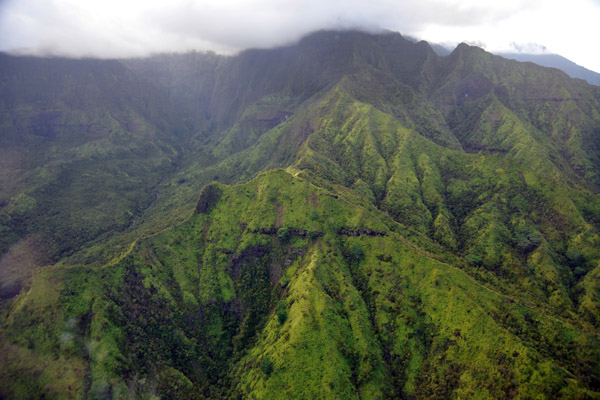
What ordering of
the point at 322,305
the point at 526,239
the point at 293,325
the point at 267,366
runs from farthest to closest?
the point at 526,239
the point at 322,305
the point at 293,325
the point at 267,366

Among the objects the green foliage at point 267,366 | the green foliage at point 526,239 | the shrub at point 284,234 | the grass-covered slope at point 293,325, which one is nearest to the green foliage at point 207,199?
the grass-covered slope at point 293,325

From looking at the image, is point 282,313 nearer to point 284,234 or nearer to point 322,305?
point 322,305

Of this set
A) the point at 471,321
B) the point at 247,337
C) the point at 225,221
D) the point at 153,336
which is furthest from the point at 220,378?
the point at 471,321

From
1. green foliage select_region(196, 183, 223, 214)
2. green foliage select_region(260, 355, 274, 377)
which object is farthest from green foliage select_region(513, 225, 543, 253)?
green foliage select_region(196, 183, 223, 214)

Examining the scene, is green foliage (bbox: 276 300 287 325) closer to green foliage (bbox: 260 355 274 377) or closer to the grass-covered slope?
the grass-covered slope

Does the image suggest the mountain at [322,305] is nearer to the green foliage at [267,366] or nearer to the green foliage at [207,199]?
the green foliage at [267,366]

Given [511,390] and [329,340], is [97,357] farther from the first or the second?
[511,390]

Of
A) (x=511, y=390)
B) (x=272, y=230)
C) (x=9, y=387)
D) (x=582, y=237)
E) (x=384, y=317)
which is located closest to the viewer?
(x=511, y=390)

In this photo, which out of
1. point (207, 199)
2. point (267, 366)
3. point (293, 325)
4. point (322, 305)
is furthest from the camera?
point (207, 199)

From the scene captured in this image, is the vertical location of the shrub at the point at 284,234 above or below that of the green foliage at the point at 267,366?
above

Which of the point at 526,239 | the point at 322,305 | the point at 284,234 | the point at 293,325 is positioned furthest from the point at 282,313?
the point at 526,239

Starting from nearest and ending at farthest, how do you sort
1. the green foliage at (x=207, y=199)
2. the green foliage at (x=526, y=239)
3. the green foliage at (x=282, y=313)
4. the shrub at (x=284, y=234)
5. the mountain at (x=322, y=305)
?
the mountain at (x=322, y=305)
the green foliage at (x=282, y=313)
the green foliage at (x=526, y=239)
the shrub at (x=284, y=234)
the green foliage at (x=207, y=199)
